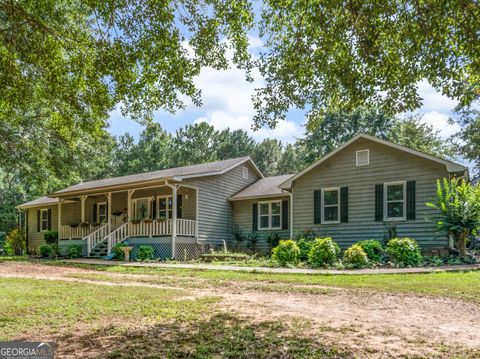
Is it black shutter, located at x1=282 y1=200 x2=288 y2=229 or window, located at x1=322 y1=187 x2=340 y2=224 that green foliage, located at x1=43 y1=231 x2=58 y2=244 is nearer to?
black shutter, located at x1=282 y1=200 x2=288 y2=229

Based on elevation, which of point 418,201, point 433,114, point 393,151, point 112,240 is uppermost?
point 433,114

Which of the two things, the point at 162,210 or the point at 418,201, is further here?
the point at 162,210

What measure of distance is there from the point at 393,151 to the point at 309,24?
11213 millimetres

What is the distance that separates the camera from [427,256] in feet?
49.7

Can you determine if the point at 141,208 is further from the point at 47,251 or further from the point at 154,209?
the point at 47,251

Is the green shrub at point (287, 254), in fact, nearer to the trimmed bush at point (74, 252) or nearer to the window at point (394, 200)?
the window at point (394, 200)

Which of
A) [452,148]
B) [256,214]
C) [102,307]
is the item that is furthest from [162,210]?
[452,148]

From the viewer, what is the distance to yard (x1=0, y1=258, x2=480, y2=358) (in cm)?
453

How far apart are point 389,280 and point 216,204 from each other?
12.6 m

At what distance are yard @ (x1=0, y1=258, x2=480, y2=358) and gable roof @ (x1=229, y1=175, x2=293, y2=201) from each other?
1111cm

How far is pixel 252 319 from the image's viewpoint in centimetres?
593

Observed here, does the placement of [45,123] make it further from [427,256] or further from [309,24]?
[427,256]

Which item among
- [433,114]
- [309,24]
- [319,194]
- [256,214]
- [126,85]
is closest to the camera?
[309,24]

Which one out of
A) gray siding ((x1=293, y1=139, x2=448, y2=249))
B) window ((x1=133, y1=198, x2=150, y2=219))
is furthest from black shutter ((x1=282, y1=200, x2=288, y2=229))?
window ((x1=133, y1=198, x2=150, y2=219))
